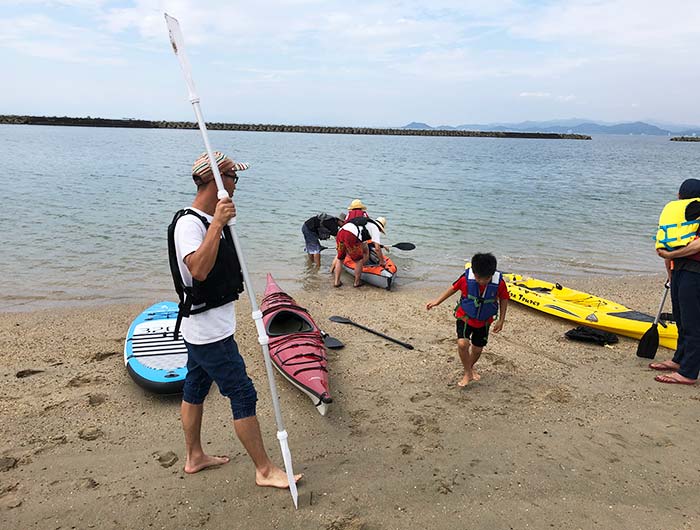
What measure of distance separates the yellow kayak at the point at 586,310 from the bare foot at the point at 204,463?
17.2 ft

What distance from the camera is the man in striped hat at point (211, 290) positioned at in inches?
104

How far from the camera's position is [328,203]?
1944 cm

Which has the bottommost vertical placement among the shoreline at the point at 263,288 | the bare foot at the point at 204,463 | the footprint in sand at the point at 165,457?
the shoreline at the point at 263,288

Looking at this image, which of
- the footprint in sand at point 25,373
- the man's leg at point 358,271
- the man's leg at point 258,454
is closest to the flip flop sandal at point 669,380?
the man's leg at point 258,454

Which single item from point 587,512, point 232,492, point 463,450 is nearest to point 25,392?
point 232,492

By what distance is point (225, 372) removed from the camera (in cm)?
290

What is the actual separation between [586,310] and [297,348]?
4.33 metres

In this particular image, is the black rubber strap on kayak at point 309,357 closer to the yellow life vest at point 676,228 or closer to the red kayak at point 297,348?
the red kayak at point 297,348

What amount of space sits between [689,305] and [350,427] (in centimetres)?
354

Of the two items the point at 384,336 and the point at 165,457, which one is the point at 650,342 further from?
the point at 165,457

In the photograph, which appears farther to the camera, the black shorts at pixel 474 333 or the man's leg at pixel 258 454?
the black shorts at pixel 474 333

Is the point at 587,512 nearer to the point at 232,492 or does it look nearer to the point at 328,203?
the point at 232,492

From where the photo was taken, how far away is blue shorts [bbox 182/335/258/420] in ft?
9.45

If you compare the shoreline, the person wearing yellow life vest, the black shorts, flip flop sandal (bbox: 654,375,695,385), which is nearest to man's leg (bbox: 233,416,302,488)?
the black shorts
